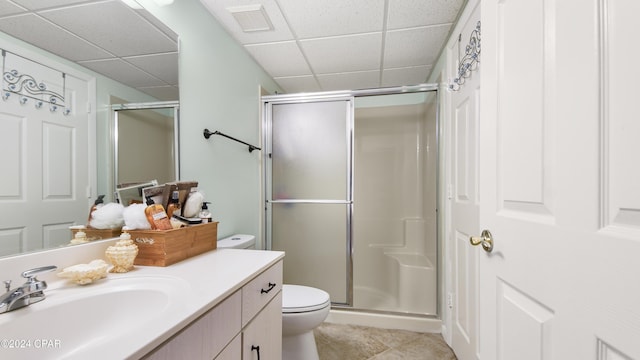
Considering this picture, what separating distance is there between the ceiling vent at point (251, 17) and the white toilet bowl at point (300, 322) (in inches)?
70.1

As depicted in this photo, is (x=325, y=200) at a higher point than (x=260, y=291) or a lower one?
higher

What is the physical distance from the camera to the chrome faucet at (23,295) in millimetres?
583

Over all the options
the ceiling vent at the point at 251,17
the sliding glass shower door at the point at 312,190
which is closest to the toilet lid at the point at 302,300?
the sliding glass shower door at the point at 312,190

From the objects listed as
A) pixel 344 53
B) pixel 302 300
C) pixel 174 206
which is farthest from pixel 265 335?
pixel 344 53

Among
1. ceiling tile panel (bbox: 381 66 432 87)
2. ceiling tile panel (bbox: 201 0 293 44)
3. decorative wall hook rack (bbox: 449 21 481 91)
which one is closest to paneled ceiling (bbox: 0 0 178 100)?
ceiling tile panel (bbox: 201 0 293 44)

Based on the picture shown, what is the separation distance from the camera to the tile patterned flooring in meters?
1.74

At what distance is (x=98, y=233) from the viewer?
964 mm

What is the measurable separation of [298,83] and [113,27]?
6.15ft

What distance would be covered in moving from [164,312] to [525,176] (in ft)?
3.18

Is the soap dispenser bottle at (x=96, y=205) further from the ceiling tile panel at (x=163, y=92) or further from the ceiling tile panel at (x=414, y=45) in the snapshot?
the ceiling tile panel at (x=414, y=45)

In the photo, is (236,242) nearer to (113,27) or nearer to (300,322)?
(300,322)

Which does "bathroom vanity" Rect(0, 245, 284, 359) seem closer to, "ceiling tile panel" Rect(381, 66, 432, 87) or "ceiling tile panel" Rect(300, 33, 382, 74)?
"ceiling tile panel" Rect(300, 33, 382, 74)

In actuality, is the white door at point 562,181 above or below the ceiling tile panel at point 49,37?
below

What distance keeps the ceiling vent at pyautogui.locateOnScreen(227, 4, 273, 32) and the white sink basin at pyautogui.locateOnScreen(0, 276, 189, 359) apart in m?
1.56
